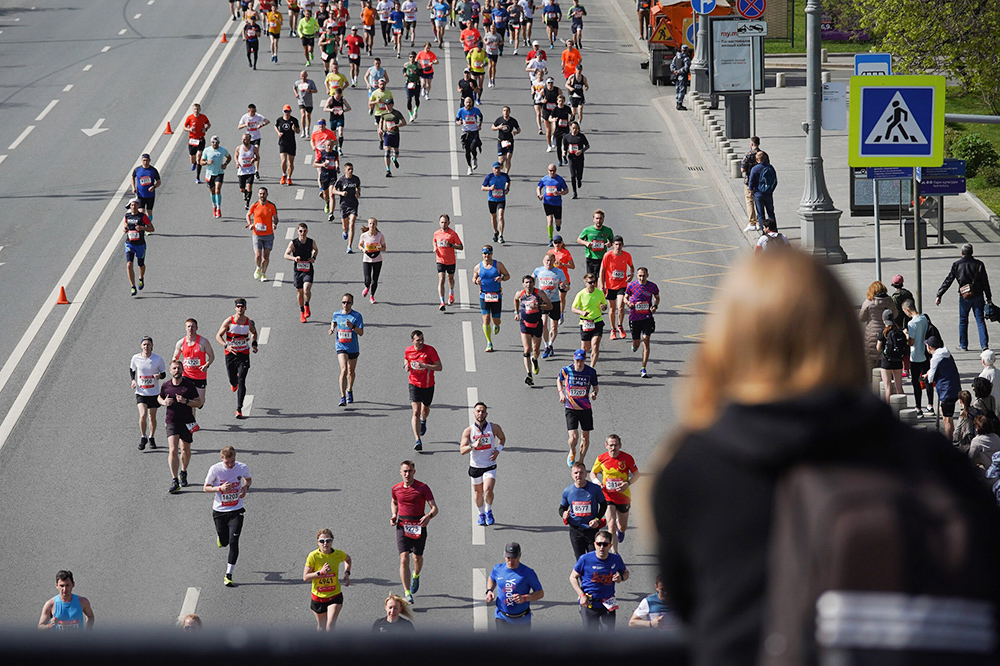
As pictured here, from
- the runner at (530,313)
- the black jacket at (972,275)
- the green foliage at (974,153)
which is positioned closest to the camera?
the black jacket at (972,275)

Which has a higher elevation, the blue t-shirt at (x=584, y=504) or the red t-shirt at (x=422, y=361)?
the red t-shirt at (x=422, y=361)

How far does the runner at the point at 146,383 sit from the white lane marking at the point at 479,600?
6.49 meters


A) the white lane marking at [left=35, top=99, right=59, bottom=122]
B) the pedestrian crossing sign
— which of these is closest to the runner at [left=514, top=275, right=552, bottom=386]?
the pedestrian crossing sign

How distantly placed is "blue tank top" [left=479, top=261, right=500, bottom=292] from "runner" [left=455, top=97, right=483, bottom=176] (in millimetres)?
11567

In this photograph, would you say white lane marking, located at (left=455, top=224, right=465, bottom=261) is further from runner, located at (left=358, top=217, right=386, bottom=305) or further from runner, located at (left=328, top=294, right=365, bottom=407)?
runner, located at (left=328, top=294, right=365, bottom=407)

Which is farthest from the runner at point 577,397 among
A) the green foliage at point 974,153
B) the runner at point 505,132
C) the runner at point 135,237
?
the green foliage at point 974,153

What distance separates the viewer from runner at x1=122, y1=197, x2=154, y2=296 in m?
26.2

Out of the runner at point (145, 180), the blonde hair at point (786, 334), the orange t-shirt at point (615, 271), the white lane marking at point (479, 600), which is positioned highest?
the blonde hair at point (786, 334)

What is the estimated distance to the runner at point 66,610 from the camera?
13.8m

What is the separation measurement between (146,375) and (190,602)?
5325 mm

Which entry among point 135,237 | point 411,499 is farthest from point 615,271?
point 135,237

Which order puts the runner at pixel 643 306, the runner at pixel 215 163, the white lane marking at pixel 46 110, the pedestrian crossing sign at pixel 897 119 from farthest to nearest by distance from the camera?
the white lane marking at pixel 46 110
the runner at pixel 215 163
the runner at pixel 643 306
the pedestrian crossing sign at pixel 897 119

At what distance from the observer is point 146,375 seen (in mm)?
20266

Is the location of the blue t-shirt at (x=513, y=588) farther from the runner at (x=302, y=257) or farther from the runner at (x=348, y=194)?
the runner at (x=348, y=194)
